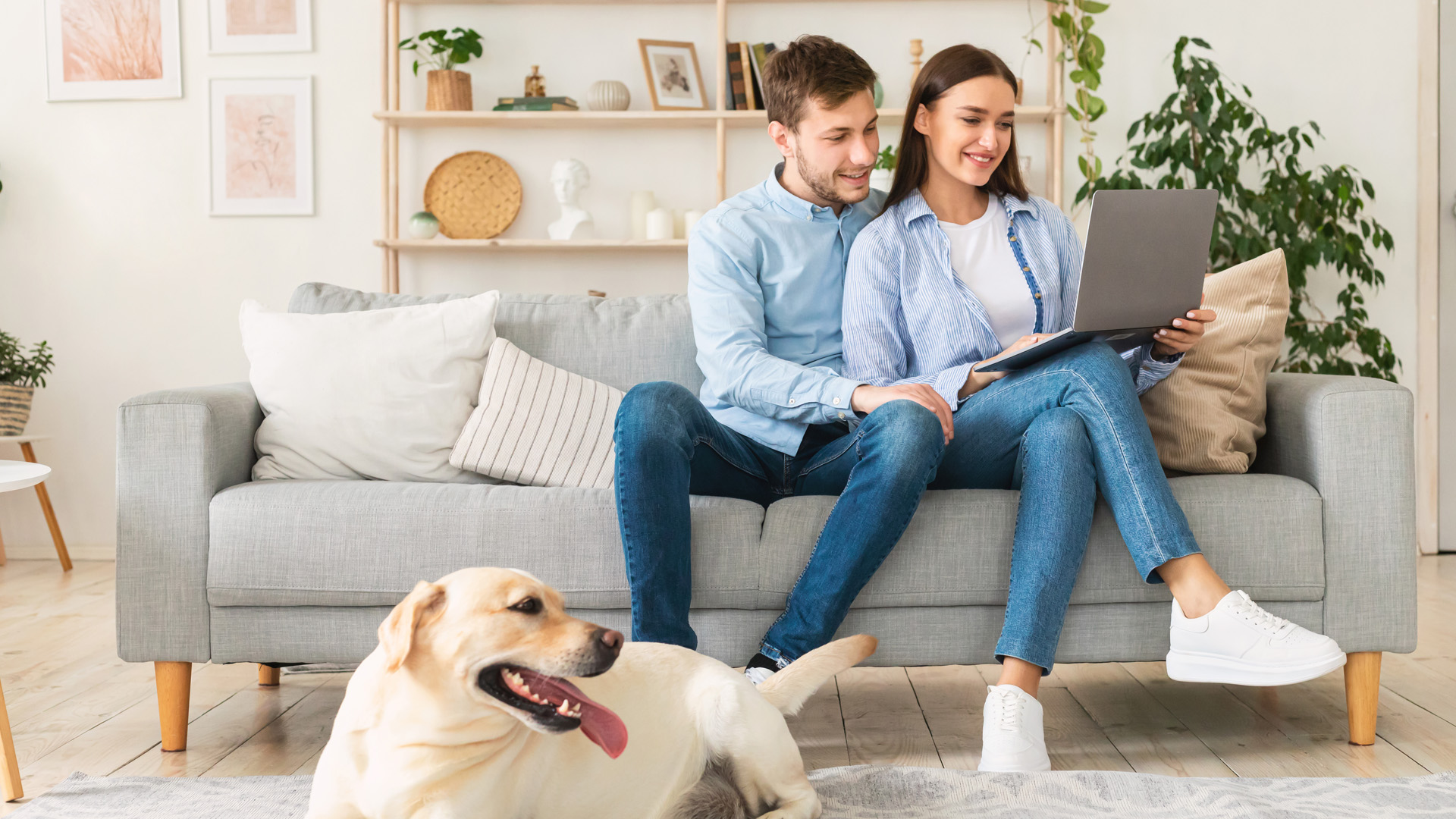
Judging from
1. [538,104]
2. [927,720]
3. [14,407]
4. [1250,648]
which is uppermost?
[538,104]

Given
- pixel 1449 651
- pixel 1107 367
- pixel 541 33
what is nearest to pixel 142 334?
pixel 541 33

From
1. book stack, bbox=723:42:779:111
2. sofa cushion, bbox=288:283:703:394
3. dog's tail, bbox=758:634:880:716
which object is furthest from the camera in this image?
book stack, bbox=723:42:779:111

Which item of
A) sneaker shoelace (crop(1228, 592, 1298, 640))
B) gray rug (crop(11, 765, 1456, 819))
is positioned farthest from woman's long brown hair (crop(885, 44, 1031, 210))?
gray rug (crop(11, 765, 1456, 819))

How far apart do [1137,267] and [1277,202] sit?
6.68 feet

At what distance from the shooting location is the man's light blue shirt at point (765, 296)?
5.92 feet

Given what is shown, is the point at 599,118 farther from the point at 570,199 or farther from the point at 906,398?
the point at 906,398

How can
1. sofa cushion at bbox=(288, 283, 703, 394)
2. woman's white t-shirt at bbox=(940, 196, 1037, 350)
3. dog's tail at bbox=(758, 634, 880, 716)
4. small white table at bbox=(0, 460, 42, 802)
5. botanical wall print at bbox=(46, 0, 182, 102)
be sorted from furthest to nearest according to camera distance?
botanical wall print at bbox=(46, 0, 182, 102) < sofa cushion at bbox=(288, 283, 703, 394) < woman's white t-shirt at bbox=(940, 196, 1037, 350) < small white table at bbox=(0, 460, 42, 802) < dog's tail at bbox=(758, 634, 880, 716)

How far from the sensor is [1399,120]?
350cm

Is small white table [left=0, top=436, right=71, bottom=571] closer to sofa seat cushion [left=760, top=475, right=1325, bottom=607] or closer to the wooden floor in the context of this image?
the wooden floor

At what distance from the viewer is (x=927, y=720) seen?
183cm

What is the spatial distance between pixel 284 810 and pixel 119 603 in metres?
0.50

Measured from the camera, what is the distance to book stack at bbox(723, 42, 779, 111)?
343cm

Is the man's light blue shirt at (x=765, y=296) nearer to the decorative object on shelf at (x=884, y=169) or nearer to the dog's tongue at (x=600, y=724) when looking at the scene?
the dog's tongue at (x=600, y=724)

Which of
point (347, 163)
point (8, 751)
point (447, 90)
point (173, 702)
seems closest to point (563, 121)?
point (447, 90)
